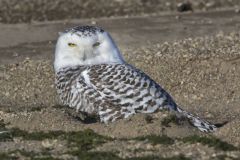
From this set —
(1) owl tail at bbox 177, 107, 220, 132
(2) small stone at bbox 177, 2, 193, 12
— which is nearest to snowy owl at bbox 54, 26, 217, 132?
(1) owl tail at bbox 177, 107, 220, 132

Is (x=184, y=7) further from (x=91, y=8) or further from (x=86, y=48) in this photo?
(x=86, y=48)

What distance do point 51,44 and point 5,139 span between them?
7785mm

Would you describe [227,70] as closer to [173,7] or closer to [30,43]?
→ [30,43]

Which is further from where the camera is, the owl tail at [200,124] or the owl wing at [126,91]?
the owl tail at [200,124]

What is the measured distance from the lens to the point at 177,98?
1278 cm

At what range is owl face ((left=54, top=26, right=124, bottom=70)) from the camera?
10617 millimetres

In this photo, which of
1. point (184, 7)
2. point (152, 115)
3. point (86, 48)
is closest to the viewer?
point (152, 115)

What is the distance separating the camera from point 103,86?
9.70m

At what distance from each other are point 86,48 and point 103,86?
3.48ft

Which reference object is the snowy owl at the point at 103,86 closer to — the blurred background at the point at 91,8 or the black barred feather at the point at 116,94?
the black barred feather at the point at 116,94

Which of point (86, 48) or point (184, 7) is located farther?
point (184, 7)

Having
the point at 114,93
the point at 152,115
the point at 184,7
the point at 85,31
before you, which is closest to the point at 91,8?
the point at 184,7

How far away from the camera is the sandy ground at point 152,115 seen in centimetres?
878

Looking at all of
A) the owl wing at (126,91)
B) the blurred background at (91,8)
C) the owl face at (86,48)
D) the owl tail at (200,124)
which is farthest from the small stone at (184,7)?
the owl tail at (200,124)
